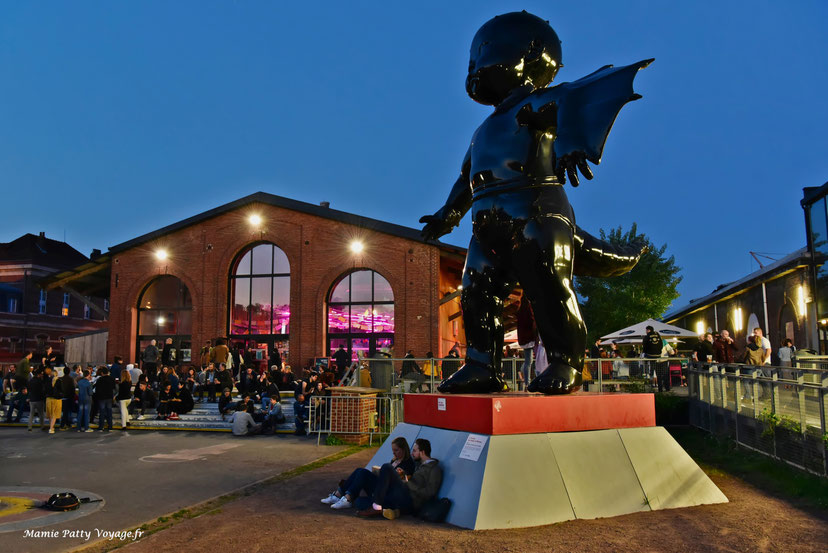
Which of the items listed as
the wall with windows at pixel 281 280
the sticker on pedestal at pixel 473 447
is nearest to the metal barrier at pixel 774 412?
the sticker on pedestal at pixel 473 447

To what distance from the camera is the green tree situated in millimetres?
32062

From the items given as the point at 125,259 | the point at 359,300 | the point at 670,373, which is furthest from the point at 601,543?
the point at 125,259

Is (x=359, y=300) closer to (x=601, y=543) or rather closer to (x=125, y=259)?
(x=125, y=259)

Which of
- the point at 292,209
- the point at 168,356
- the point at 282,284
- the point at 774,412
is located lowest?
the point at 774,412

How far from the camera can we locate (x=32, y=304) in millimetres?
42656

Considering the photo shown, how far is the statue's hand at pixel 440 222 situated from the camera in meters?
5.93

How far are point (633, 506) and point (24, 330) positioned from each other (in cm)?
4582

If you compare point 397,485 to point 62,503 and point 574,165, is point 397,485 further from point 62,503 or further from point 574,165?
point 62,503

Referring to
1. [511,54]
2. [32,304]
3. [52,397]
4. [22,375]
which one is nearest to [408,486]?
[511,54]

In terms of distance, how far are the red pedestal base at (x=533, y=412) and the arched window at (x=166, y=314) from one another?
70.1 ft

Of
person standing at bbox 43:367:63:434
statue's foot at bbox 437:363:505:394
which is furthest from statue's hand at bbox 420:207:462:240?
person standing at bbox 43:367:63:434

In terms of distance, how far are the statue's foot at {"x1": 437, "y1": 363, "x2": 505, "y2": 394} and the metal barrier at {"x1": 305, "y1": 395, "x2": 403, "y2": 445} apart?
6.89 metres

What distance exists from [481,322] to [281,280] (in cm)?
1975

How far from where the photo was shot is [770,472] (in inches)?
278
